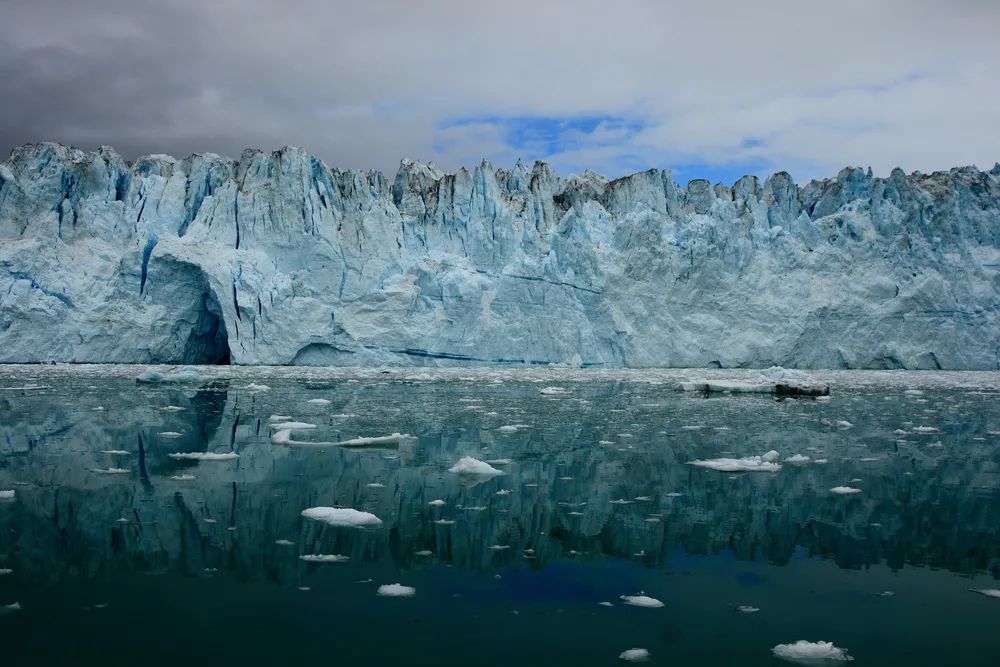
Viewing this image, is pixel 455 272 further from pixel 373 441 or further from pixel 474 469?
pixel 474 469

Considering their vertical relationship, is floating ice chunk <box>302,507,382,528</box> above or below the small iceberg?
below

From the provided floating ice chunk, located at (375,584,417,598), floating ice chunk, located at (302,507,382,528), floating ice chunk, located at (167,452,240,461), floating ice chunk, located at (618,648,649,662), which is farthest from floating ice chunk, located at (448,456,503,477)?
floating ice chunk, located at (618,648,649,662)

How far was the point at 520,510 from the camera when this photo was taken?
16.6 feet

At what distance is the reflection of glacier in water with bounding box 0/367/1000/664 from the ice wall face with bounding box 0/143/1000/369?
12683mm

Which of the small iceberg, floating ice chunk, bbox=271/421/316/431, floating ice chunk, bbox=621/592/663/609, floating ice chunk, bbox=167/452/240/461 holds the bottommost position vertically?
floating ice chunk, bbox=621/592/663/609

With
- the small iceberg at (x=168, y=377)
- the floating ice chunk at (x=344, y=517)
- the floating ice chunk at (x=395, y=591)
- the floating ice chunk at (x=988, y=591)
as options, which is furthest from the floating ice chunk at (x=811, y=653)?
the small iceberg at (x=168, y=377)

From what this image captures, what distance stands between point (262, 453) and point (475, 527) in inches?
126

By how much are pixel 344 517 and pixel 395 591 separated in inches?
47.8

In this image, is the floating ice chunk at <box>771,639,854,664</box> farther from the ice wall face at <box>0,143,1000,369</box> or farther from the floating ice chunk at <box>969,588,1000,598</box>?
the ice wall face at <box>0,143,1000,369</box>

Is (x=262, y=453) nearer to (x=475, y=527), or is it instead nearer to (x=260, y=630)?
(x=475, y=527)

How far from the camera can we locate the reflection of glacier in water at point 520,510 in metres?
3.64

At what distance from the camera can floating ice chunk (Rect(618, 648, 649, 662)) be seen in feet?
9.18

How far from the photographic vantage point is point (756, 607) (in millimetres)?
3402

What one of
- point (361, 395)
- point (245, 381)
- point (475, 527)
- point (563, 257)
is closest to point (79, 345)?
point (245, 381)
